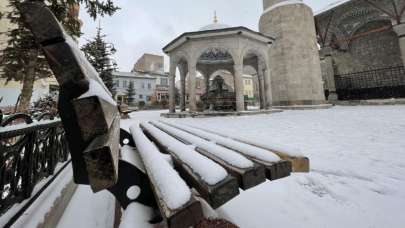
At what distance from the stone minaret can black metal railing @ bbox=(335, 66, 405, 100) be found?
3034 millimetres

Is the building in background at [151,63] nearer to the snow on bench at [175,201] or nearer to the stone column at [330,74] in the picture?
the stone column at [330,74]

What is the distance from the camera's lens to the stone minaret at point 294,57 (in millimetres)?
13578

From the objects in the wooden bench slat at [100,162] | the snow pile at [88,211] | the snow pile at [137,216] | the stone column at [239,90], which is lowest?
the snow pile at [88,211]

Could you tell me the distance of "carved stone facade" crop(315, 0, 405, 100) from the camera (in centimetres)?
1420

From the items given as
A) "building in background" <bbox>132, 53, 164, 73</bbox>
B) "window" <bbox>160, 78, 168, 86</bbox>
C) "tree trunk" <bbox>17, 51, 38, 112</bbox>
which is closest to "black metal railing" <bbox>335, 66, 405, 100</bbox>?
"tree trunk" <bbox>17, 51, 38, 112</bbox>

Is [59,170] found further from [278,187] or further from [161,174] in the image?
[278,187]

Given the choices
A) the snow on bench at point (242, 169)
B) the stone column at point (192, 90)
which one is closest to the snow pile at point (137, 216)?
the snow on bench at point (242, 169)

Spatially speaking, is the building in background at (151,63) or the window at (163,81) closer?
the window at (163,81)

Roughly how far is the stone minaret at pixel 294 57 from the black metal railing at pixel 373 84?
3.03 metres

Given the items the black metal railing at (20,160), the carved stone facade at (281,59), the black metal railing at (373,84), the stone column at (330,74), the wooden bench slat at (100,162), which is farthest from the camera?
the stone column at (330,74)

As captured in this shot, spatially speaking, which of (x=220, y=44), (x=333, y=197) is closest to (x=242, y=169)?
(x=333, y=197)

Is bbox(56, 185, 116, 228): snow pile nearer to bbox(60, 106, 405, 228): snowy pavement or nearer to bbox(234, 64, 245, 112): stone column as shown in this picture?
bbox(60, 106, 405, 228): snowy pavement

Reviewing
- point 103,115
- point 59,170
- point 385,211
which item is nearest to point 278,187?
point 385,211

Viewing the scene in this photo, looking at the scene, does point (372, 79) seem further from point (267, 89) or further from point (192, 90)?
point (192, 90)
